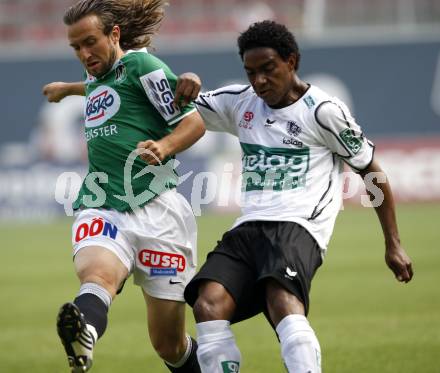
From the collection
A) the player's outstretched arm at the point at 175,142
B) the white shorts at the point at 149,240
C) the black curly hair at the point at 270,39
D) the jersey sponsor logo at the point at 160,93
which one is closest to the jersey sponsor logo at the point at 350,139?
the black curly hair at the point at 270,39

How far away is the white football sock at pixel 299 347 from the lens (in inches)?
193

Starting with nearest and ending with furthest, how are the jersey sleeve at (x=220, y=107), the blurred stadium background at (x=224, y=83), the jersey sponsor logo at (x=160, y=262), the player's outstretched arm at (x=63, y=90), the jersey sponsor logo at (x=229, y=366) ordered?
the jersey sponsor logo at (x=229, y=366), the jersey sponsor logo at (x=160, y=262), the jersey sleeve at (x=220, y=107), the player's outstretched arm at (x=63, y=90), the blurred stadium background at (x=224, y=83)

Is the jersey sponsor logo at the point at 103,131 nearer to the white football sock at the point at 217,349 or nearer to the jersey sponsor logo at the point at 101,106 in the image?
the jersey sponsor logo at the point at 101,106

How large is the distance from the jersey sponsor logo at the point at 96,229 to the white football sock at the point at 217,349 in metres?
0.94

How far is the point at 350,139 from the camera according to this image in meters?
5.52

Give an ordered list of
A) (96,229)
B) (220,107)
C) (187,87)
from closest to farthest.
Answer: (187,87) < (96,229) < (220,107)

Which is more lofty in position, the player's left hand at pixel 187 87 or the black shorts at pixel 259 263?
the player's left hand at pixel 187 87

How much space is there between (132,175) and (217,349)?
54.0 inches

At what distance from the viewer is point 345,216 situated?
21.1 m

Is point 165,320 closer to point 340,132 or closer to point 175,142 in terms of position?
point 175,142

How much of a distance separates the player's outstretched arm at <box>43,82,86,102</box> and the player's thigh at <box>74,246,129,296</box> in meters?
1.50

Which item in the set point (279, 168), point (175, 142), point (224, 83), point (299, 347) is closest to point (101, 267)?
point (175, 142)

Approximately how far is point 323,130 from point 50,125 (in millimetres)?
18491

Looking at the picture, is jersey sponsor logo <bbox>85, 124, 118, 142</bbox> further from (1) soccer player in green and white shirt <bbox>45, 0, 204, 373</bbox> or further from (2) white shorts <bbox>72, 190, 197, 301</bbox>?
(2) white shorts <bbox>72, 190, 197, 301</bbox>
